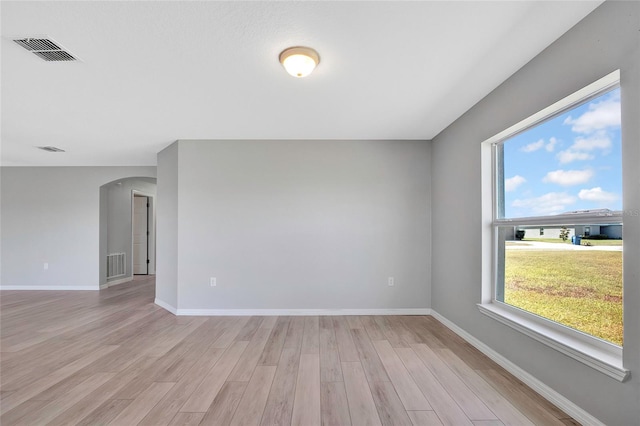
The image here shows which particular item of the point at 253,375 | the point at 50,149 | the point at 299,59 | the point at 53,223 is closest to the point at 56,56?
the point at 299,59

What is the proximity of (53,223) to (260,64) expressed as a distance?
5973mm

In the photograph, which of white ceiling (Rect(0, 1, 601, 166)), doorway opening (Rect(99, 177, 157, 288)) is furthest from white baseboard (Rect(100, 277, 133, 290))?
white ceiling (Rect(0, 1, 601, 166))

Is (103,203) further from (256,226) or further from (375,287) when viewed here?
(375,287)

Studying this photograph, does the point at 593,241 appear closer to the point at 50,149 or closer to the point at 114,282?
the point at 50,149

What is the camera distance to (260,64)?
2.15 m

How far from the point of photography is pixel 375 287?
3.93m

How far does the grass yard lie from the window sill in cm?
5

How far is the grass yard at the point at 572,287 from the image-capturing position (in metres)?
1.67

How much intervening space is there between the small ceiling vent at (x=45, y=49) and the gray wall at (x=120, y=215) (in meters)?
4.08

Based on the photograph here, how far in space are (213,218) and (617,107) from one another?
3.96m

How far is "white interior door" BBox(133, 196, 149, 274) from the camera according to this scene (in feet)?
24.1

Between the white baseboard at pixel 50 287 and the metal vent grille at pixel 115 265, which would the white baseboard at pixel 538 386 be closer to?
the white baseboard at pixel 50 287

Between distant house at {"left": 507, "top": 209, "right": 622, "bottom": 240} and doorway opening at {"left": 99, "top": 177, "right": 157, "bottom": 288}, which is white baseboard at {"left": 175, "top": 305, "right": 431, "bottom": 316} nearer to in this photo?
distant house at {"left": 507, "top": 209, "right": 622, "bottom": 240}

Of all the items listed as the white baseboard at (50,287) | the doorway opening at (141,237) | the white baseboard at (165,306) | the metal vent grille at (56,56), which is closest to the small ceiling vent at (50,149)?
the white baseboard at (50,287)
